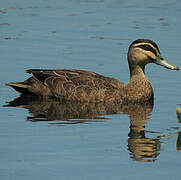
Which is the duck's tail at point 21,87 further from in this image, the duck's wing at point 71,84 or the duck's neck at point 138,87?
the duck's neck at point 138,87

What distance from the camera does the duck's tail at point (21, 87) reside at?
608 inches

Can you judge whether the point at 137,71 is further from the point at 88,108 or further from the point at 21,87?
the point at 21,87

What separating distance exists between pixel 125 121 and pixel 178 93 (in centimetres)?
233

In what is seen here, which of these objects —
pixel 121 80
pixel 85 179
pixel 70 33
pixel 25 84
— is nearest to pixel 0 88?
pixel 25 84

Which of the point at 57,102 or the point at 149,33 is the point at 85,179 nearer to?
the point at 57,102

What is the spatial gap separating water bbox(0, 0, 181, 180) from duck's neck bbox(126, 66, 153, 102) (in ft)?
0.80

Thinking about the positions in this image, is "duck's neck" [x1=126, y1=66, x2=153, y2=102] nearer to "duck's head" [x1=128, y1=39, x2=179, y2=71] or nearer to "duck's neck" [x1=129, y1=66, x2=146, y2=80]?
"duck's neck" [x1=129, y1=66, x2=146, y2=80]

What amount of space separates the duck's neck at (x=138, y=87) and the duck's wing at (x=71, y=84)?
0.31m

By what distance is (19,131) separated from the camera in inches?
484

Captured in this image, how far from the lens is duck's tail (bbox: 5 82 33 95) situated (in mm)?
15433

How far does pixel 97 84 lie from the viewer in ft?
50.4

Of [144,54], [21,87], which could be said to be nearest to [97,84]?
[144,54]

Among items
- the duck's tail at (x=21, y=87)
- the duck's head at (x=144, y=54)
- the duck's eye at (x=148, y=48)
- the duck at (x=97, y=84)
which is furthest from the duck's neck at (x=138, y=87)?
the duck's tail at (x=21, y=87)

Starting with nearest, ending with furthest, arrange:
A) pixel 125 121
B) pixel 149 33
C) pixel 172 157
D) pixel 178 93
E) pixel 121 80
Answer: pixel 172 157, pixel 125 121, pixel 178 93, pixel 121 80, pixel 149 33
